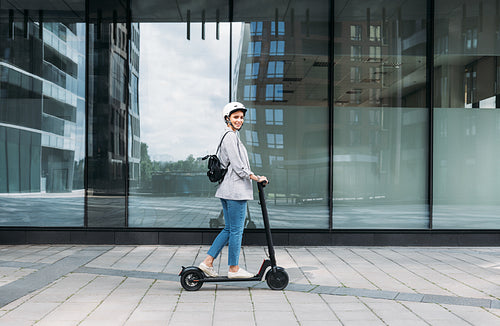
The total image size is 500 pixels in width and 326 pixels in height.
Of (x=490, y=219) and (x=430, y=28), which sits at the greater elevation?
(x=430, y=28)

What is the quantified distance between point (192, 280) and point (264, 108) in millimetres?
4233

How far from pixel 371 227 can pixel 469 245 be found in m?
1.73

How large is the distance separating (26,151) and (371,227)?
6294mm

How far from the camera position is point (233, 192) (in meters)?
5.03

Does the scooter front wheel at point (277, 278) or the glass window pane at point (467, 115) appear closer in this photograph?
the scooter front wheel at point (277, 278)

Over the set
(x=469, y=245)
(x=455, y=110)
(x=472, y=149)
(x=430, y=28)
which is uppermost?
(x=430, y=28)

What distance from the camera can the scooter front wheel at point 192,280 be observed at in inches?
197

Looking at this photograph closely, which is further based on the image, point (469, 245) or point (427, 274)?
point (469, 245)

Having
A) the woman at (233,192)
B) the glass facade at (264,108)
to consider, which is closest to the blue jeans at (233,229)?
the woman at (233,192)

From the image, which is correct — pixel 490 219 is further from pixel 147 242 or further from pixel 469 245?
pixel 147 242

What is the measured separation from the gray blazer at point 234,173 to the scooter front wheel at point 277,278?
2.71 feet

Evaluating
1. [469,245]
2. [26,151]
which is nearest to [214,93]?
[26,151]

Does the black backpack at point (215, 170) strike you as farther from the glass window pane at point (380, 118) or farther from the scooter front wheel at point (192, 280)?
the glass window pane at point (380, 118)

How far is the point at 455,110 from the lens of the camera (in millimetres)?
8547
